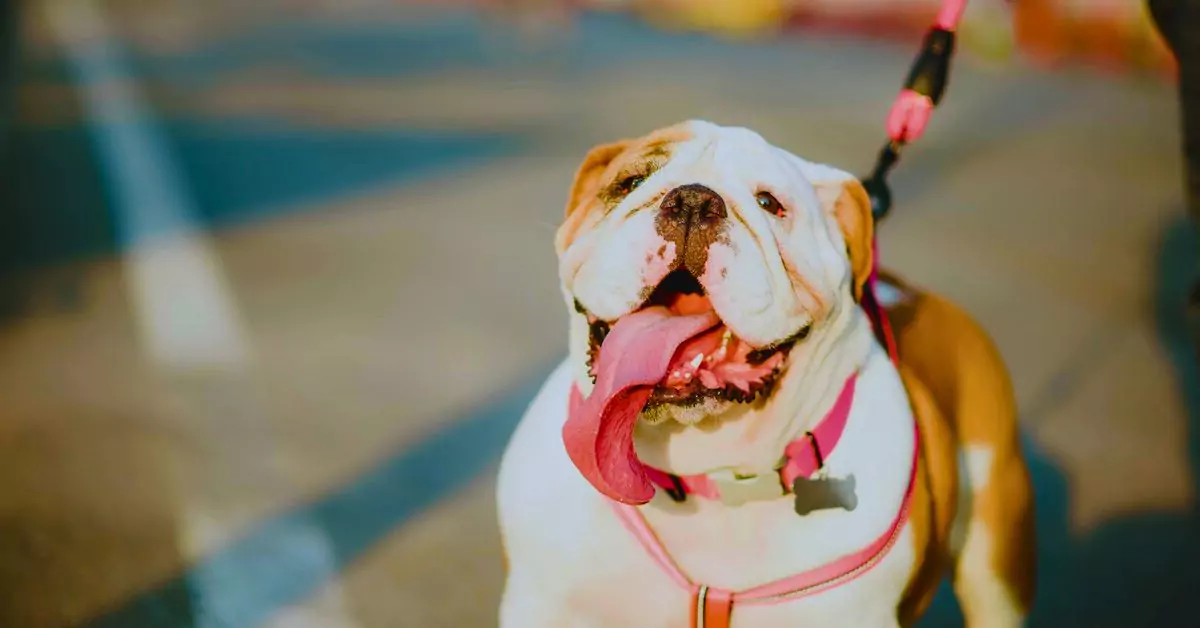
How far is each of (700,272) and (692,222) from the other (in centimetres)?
10

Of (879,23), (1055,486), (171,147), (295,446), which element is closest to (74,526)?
(295,446)

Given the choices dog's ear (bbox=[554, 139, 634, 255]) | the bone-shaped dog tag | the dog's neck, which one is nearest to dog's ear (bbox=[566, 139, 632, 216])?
dog's ear (bbox=[554, 139, 634, 255])

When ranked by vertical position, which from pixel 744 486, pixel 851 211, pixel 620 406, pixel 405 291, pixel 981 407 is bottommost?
pixel 405 291

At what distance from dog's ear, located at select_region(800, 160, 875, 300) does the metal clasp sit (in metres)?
0.44

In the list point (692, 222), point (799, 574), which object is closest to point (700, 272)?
point (692, 222)

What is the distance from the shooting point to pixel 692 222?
2285 millimetres

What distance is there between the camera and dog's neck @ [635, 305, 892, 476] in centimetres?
236

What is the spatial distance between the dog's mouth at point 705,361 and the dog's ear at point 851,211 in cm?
30

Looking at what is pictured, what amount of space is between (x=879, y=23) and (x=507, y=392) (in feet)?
43.6

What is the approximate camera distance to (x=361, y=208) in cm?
827

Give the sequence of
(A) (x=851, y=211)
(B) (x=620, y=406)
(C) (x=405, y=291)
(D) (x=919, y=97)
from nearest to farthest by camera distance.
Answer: (B) (x=620, y=406) < (A) (x=851, y=211) < (D) (x=919, y=97) < (C) (x=405, y=291)

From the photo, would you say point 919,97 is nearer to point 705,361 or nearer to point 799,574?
point 705,361

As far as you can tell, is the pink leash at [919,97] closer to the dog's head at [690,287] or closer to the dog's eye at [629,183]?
the dog's head at [690,287]

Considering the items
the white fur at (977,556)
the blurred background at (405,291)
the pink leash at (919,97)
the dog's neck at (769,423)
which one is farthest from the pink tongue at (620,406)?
the blurred background at (405,291)
